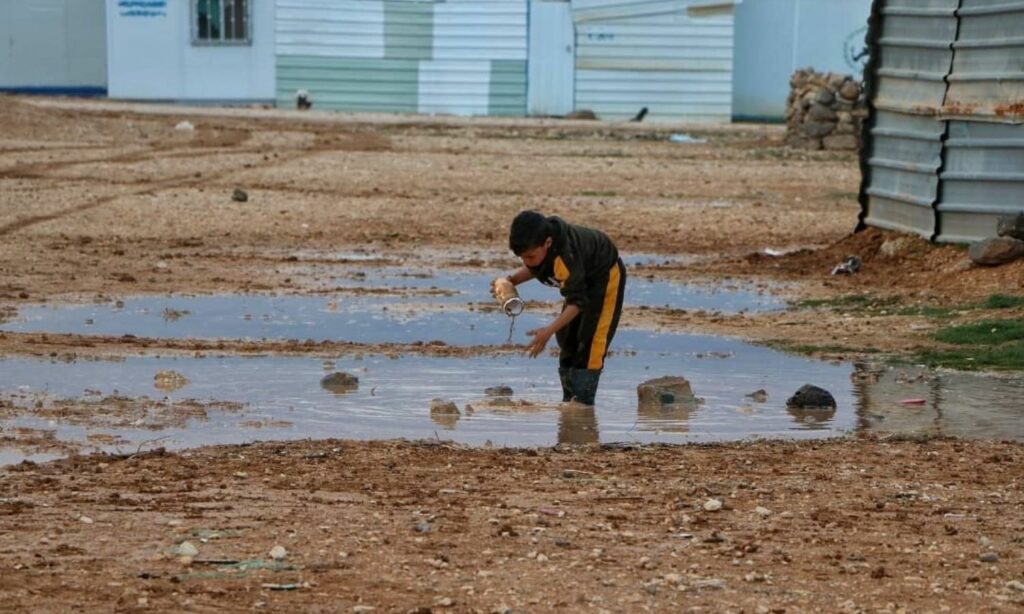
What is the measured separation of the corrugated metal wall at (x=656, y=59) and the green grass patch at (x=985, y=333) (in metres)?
27.5

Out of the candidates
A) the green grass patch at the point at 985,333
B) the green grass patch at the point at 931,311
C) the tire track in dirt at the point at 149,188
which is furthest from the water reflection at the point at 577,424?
the tire track in dirt at the point at 149,188

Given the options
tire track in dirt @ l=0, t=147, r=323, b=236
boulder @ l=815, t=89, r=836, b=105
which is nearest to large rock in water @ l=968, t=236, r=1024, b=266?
tire track in dirt @ l=0, t=147, r=323, b=236

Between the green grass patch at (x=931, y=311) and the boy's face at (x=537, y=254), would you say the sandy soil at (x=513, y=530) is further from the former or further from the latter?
the green grass patch at (x=931, y=311)

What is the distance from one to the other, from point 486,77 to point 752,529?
1341 inches

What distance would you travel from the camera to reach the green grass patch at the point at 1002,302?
517 inches

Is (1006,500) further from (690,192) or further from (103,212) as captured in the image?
(690,192)

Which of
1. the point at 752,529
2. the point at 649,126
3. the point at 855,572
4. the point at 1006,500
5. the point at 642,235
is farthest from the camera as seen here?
the point at 649,126

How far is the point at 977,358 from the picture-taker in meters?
11.4

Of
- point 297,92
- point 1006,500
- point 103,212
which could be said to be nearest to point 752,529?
point 1006,500

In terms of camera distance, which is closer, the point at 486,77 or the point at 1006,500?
the point at 1006,500

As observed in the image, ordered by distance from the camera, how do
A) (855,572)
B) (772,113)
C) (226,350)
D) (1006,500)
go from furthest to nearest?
(772,113)
(226,350)
(1006,500)
(855,572)


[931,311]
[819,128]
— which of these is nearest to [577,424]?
[931,311]

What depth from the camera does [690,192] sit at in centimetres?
2359

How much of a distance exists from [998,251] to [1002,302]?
1190 mm
